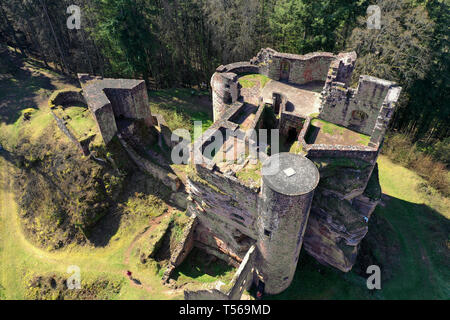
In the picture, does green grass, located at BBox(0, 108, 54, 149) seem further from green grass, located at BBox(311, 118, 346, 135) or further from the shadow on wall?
the shadow on wall

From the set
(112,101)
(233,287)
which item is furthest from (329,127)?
(112,101)

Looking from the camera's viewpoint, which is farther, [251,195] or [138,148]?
[138,148]

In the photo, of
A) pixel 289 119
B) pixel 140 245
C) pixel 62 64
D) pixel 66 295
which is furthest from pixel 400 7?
pixel 62 64

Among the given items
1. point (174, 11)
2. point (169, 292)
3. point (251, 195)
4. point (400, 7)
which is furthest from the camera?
point (174, 11)

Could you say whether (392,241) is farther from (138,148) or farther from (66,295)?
(66,295)

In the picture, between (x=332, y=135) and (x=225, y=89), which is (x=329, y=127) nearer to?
(x=332, y=135)

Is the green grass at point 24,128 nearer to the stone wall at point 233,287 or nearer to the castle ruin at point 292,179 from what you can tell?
the castle ruin at point 292,179

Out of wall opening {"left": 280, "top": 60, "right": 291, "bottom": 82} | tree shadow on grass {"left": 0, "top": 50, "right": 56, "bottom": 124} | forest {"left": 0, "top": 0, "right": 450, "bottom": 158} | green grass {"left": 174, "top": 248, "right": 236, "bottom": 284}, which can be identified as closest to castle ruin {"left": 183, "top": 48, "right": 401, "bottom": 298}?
green grass {"left": 174, "top": 248, "right": 236, "bottom": 284}
